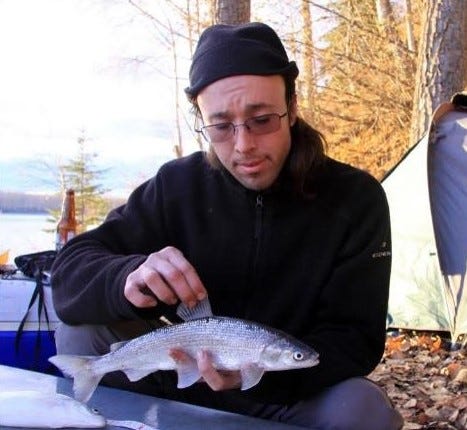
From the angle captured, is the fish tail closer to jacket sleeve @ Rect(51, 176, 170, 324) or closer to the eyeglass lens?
jacket sleeve @ Rect(51, 176, 170, 324)

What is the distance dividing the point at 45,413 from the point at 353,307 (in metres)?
0.98

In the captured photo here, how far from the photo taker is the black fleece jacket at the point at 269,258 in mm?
2154

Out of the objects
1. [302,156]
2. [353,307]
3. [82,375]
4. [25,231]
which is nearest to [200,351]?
[82,375]

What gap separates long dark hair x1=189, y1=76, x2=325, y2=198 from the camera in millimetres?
2387

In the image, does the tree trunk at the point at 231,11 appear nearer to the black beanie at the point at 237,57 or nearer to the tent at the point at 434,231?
the tent at the point at 434,231

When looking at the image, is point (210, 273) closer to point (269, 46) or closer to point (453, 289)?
point (269, 46)

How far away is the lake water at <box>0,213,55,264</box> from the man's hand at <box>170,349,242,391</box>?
46.6 ft

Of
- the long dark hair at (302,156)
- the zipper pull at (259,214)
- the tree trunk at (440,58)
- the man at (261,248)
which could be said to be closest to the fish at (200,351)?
the man at (261,248)

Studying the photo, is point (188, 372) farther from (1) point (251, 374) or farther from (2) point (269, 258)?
(2) point (269, 258)

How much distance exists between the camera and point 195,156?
274 cm

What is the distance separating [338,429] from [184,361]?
1.64 feet

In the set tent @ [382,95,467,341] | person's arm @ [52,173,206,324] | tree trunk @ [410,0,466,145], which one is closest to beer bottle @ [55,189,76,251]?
person's arm @ [52,173,206,324]

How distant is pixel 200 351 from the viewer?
1923 mm

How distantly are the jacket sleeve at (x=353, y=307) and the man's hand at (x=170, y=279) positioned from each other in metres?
0.39
